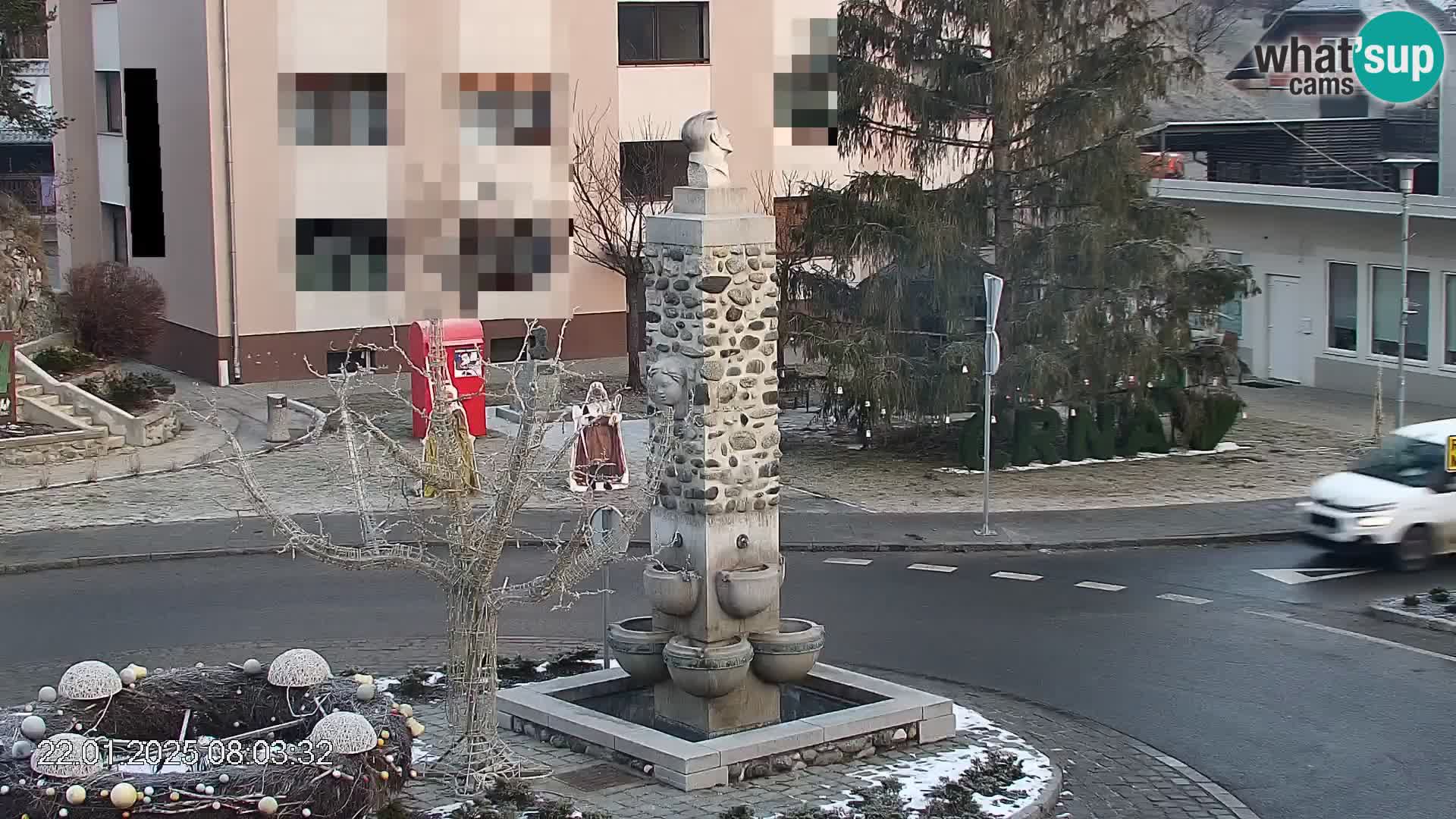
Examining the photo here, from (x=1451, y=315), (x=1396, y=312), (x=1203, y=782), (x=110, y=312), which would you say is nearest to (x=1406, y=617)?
(x=1203, y=782)

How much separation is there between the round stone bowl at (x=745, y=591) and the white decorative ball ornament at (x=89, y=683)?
409 centimetres

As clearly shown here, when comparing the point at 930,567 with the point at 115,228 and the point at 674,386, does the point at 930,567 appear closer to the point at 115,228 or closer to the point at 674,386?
the point at 674,386

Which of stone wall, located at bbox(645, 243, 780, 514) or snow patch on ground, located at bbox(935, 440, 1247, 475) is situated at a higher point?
stone wall, located at bbox(645, 243, 780, 514)

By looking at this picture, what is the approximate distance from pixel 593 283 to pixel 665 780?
2506 centimetres

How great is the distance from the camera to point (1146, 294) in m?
27.0

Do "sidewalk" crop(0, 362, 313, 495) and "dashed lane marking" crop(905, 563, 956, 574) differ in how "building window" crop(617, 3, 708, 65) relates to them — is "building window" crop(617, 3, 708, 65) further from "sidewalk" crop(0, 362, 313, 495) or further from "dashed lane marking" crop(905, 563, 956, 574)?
"dashed lane marking" crop(905, 563, 956, 574)

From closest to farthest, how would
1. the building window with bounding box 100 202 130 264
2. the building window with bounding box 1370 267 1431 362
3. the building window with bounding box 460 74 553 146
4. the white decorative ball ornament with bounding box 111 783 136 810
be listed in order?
the white decorative ball ornament with bounding box 111 783 136 810
the building window with bounding box 460 74 553 146
the building window with bounding box 1370 267 1431 362
the building window with bounding box 100 202 130 264

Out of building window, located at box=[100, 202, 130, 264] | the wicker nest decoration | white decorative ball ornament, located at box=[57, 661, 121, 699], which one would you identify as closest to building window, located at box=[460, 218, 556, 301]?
building window, located at box=[100, 202, 130, 264]

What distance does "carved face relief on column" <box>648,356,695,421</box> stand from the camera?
545 inches

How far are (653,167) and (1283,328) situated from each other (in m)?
11.6

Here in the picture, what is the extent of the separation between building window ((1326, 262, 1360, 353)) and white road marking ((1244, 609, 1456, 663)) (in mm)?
16007

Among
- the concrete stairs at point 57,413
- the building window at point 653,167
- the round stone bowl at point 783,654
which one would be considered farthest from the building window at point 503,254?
the round stone bowl at point 783,654

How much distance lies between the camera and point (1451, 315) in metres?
→ 31.8

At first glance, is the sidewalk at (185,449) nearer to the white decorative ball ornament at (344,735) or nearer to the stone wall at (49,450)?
the stone wall at (49,450)
